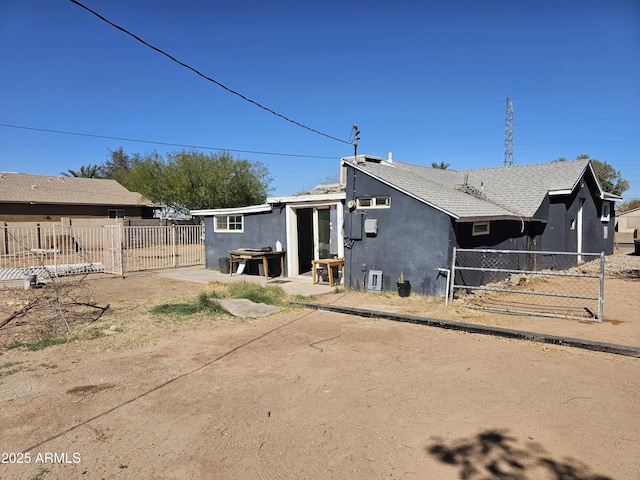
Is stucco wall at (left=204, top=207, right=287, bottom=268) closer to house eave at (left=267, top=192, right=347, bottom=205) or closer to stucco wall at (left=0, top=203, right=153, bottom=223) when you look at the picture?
house eave at (left=267, top=192, right=347, bottom=205)

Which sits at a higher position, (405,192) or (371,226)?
(405,192)

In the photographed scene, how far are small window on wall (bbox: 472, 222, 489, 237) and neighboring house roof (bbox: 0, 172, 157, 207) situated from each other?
2797cm

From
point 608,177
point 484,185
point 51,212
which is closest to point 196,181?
point 51,212

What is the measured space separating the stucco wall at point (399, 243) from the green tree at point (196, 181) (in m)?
20.9

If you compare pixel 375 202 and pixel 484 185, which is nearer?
pixel 375 202

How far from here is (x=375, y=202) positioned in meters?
11.2

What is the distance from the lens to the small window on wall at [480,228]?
1121 cm

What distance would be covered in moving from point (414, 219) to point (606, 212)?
1597 centimetres

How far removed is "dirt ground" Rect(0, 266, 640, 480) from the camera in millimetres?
3242

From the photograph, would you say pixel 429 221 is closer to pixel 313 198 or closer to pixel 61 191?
pixel 313 198

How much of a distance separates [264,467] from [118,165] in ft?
226

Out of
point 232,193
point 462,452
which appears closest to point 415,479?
point 462,452

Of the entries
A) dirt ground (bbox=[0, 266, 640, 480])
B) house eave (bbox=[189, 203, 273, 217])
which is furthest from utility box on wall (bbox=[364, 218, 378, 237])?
dirt ground (bbox=[0, 266, 640, 480])

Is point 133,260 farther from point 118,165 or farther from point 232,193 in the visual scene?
point 118,165
